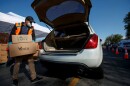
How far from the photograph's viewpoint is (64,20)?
4.95 m

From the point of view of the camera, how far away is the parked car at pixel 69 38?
372cm

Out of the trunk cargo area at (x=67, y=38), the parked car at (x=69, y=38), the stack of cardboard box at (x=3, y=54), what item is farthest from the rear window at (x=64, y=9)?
the stack of cardboard box at (x=3, y=54)

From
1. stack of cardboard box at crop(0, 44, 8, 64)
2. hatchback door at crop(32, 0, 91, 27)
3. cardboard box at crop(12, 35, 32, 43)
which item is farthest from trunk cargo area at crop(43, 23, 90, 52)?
stack of cardboard box at crop(0, 44, 8, 64)

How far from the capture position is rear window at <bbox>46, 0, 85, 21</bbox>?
422cm

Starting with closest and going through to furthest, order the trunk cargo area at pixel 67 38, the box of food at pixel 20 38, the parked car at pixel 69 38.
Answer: the parked car at pixel 69 38 < the box of food at pixel 20 38 < the trunk cargo area at pixel 67 38

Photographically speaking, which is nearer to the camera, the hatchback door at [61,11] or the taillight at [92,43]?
the taillight at [92,43]

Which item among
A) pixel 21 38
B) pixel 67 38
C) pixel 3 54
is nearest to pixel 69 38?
pixel 67 38

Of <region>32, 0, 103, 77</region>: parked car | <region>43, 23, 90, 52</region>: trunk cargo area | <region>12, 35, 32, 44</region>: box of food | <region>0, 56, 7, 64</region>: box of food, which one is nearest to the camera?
<region>32, 0, 103, 77</region>: parked car

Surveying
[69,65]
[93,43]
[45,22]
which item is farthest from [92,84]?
[45,22]

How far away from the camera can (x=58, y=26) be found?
516 centimetres

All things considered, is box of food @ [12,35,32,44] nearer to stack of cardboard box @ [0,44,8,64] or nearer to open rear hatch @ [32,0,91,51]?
open rear hatch @ [32,0,91,51]

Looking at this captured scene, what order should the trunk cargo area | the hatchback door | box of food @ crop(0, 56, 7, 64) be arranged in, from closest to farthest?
the hatchback door < the trunk cargo area < box of food @ crop(0, 56, 7, 64)

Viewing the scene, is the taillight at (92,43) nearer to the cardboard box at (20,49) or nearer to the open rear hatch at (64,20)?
the open rear hatch at (64,20)

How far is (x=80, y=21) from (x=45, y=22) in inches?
44.8
